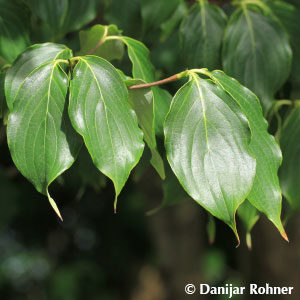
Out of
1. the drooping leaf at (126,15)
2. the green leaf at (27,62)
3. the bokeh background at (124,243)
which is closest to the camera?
the green leaf at (27,62)

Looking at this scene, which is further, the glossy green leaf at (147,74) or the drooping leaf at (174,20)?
the drooping leaf at (174,20)

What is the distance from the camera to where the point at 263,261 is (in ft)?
9.14

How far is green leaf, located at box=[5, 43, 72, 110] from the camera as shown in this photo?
0.90 m

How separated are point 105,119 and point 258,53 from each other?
47cm

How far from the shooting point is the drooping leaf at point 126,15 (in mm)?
1249

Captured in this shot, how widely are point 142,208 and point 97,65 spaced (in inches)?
156

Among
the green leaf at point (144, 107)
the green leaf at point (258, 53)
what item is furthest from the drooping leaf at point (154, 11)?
the green leaf at point (144, 107)

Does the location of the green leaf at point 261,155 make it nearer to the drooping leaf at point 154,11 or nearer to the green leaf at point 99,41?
the green leaf at point 99,41

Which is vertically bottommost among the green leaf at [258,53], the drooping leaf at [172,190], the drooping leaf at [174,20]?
the drooping leaf at [172,190]

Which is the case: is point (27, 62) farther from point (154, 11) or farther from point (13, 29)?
point (154, 11)

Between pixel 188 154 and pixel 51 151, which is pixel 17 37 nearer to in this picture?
pixel 51 151

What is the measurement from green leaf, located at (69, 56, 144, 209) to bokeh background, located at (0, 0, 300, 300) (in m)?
0.42

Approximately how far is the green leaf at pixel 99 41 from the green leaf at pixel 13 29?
14 cm

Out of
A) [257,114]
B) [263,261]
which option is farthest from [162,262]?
[257,114]
